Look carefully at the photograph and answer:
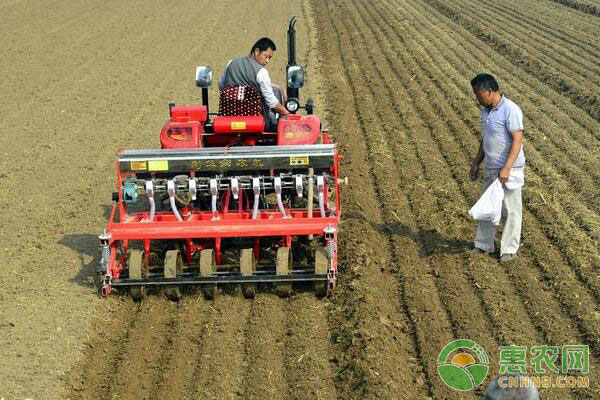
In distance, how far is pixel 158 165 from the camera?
311 inches

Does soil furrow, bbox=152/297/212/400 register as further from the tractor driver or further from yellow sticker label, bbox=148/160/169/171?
the tractor driver

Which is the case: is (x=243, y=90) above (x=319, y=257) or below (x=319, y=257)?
above

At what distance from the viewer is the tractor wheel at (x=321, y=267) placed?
24.1 ft

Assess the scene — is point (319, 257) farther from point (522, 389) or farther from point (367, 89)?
point (367, 89)

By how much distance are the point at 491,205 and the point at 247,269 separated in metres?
2.38

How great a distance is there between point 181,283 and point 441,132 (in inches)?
265

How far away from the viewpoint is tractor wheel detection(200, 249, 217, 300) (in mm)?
7379

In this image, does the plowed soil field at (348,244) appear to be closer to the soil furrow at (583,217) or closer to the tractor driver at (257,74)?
the soil furrow at (583,217)

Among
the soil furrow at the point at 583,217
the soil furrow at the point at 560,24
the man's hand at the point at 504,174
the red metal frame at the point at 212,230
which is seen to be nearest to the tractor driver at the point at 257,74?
the red metal frame at the point at 212,230

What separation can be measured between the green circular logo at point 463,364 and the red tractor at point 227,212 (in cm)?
137

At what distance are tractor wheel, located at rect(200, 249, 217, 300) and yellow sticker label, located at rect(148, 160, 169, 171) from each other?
96cm

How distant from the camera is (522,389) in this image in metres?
2.56

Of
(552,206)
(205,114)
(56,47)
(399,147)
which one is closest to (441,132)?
(399,147)

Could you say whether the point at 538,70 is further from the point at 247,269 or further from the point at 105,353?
the point at 105,353
